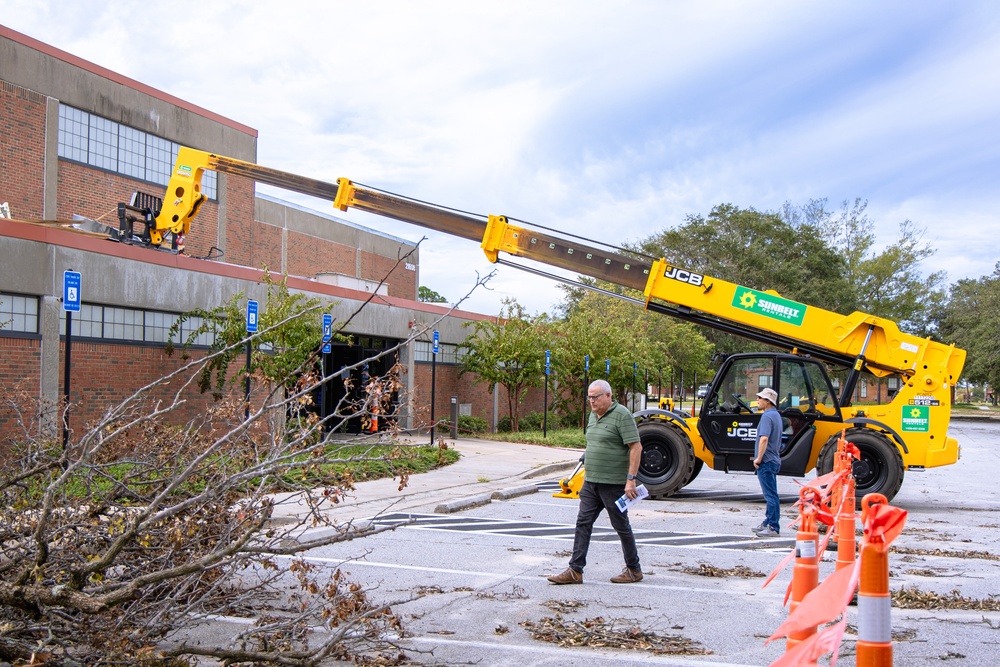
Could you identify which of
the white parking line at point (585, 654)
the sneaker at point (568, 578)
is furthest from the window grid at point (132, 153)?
the white parking line at point (585, 654)

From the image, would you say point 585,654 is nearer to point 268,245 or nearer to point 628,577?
point 628,577

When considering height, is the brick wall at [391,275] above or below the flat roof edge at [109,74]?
below

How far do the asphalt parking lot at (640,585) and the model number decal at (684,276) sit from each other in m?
3.53

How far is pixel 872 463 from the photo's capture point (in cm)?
1338

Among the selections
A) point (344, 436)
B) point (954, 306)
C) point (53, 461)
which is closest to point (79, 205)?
point (344, 436)

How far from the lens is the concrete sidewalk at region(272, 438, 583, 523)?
38.3 ft

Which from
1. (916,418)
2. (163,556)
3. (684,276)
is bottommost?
(163,556)

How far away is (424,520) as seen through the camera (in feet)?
38.0

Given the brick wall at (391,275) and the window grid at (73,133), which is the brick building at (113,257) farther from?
the brick wall at (391,275)

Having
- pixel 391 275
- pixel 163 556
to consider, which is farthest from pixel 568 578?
pixel 391 275

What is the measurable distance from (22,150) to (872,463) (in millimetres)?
20198

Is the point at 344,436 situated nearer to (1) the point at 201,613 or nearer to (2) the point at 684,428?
(2) the point at 684,428

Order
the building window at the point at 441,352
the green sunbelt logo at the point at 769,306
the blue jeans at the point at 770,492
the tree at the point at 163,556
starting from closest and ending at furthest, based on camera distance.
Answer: the tree at the point at 163,556
the blue jeans at the point at 770,492
the green sunbelt logo at the point at 769,306
the building window at the point at 441,352

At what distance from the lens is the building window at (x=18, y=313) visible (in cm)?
1414
